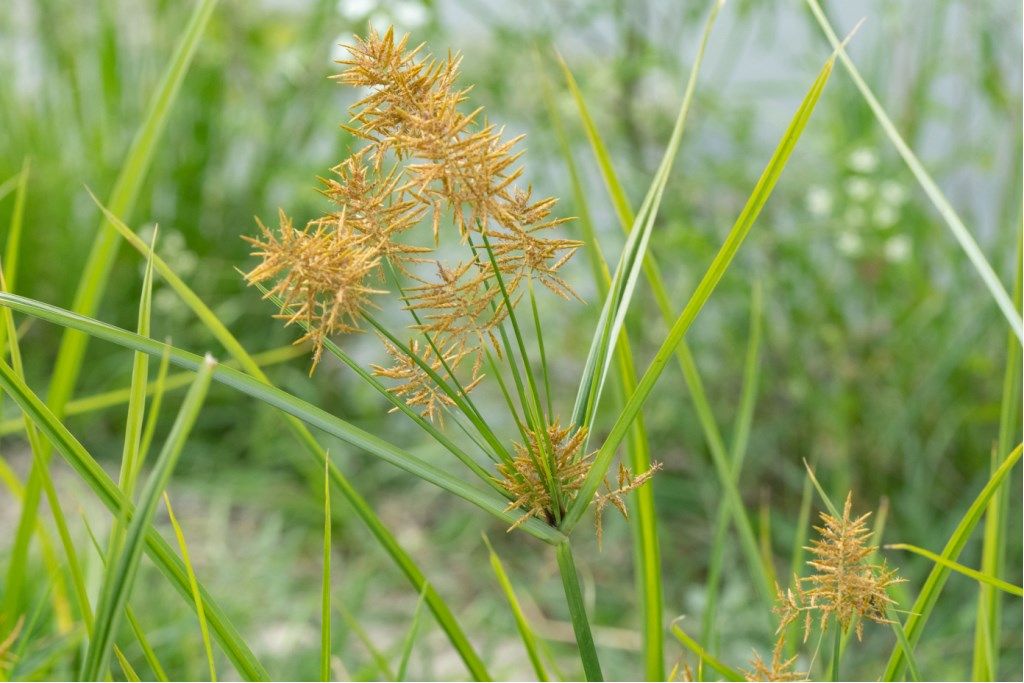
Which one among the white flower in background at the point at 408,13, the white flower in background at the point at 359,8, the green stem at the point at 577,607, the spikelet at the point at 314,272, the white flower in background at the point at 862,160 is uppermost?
the white flower in background at the point at 359,8

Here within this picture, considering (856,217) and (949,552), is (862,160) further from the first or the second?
(949,552)

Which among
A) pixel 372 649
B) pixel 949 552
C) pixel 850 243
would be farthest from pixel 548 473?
pixel 850 243

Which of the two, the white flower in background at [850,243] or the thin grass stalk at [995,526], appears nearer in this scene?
the thin grass stalk at [995,526]

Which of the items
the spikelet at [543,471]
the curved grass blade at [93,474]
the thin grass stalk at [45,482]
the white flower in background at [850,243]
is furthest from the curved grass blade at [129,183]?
the white flower in background at [850,243]

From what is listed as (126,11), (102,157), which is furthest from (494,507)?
(126,11)

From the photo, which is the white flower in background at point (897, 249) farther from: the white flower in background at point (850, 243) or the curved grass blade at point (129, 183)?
the curved grass blade at point (129, 183)

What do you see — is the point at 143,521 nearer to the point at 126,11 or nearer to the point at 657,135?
the point at 657,135

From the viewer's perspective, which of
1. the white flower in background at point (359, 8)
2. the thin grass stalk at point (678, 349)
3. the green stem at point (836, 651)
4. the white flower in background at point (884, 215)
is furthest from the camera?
the white flower in background at point (359, 8)

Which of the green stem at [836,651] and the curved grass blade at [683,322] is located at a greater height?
the curved grass blade at [683,322]

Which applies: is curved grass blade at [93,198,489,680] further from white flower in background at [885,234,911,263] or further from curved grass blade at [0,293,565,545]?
white flower in background at [885,234,911,263]
